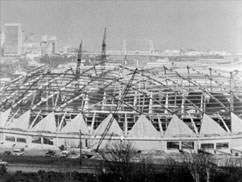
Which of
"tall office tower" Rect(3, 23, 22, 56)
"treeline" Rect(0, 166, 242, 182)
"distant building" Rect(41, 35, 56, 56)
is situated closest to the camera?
"treeline" Rect(0, 166, 242, 182)

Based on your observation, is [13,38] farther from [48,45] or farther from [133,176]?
[133,176]

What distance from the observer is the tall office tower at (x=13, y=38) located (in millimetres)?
52941

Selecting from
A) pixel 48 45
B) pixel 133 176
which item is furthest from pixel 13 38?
pixel 133 176

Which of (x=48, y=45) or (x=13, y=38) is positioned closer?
(x=48, y=45)

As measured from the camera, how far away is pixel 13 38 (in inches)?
2152

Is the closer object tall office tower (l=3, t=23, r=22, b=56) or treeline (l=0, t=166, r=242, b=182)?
treeline (l=0, t=166, r=242, b=182)

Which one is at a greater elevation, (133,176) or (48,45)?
(48,45)

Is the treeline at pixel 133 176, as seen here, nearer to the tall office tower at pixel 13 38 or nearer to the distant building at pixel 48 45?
the distant building at pixel 48 45

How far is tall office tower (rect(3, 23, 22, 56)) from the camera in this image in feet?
174

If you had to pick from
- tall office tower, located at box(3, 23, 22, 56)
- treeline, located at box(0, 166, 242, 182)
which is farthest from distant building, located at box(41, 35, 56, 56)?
treeline, located at box(0, 166, 242, 182)

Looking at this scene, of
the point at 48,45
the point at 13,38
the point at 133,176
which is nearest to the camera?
the point at 133,176

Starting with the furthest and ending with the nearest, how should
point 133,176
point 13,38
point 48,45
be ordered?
point 13,38 < point 48,45 < point 133,176

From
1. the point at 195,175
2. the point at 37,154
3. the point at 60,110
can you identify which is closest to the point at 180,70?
the point at 60,110

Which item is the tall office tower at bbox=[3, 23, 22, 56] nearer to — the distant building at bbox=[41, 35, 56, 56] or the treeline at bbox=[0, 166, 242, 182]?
the distant building at bbox=[41, 35, 56, 56]
